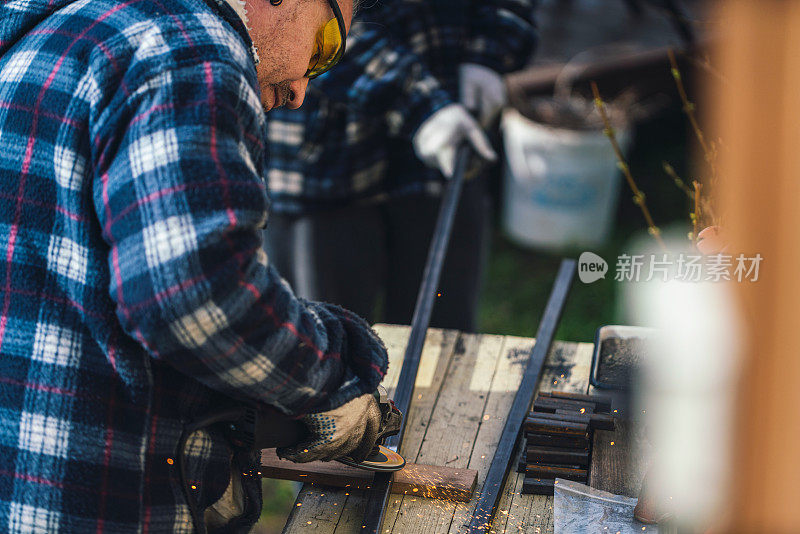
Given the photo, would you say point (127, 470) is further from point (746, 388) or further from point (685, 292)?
point (685, 292)

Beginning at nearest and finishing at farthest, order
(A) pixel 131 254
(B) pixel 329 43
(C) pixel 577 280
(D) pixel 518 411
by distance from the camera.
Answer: (A) pixel 131 254, (B) pixel 329 43, (D) pixel 518 411, (C) pixel 577 280

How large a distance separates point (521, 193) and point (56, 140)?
385cm

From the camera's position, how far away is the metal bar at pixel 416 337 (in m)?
1.61

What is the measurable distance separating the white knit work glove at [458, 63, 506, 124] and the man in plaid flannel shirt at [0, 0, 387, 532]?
69.3 inches

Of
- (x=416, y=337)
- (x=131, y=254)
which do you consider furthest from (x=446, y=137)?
(x=131, y=254)

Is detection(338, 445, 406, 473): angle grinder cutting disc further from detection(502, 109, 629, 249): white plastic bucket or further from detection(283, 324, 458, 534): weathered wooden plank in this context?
detection(502, 109, 629, 249): white plastic bucket

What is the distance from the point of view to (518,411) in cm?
191

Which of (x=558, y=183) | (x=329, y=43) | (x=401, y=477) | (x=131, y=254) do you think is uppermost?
(x=329, y=43)

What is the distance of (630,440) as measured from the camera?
178 centimetres

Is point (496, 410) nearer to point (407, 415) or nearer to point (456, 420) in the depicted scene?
Answer: point (456, 420)

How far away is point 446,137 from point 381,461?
4.30 ft

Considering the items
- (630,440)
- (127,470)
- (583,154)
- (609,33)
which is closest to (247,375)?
(127,470)

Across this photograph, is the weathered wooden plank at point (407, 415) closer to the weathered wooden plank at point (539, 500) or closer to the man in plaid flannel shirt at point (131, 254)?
the weathered wooden plank at point (539, 500)

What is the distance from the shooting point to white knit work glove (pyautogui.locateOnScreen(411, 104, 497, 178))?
2.68 metres
